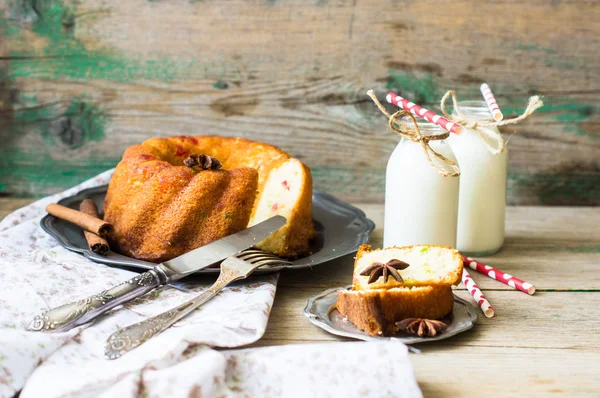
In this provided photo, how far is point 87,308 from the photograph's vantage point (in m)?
1.17

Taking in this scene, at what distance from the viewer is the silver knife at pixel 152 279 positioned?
3.75 feet

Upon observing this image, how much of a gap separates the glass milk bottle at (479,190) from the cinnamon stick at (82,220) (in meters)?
0.86

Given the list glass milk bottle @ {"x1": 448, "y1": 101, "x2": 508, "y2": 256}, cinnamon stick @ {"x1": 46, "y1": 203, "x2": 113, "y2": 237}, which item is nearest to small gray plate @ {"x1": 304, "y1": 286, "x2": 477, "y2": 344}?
glass milk bottle @ {"x1": 448, "y1": 101, "x2": 508, "y2": 256}

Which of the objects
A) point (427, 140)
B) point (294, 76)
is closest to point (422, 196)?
point (427, 140)

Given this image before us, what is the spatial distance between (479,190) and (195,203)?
70 centimetres

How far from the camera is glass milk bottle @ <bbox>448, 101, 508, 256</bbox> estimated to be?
166 centimetres

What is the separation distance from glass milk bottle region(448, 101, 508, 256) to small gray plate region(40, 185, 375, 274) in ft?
0.79

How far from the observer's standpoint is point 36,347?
1.04 meters

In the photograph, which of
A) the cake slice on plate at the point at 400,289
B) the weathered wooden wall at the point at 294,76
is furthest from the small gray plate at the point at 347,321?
the weathered wooden wall at the point at 294,76

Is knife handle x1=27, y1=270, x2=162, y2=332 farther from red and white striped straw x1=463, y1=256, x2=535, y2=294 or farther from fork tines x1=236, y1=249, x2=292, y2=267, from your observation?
red and white striped straw x1=463, y1=256, x2=535, y2=294

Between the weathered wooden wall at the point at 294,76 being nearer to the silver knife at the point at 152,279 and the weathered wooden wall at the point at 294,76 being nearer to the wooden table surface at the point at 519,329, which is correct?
the wooden table surface at the point at 519,329

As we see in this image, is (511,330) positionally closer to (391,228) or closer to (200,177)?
(391,228)

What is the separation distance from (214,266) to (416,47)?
113 centimetres

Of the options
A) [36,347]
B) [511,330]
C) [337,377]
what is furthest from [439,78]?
[36,347]
